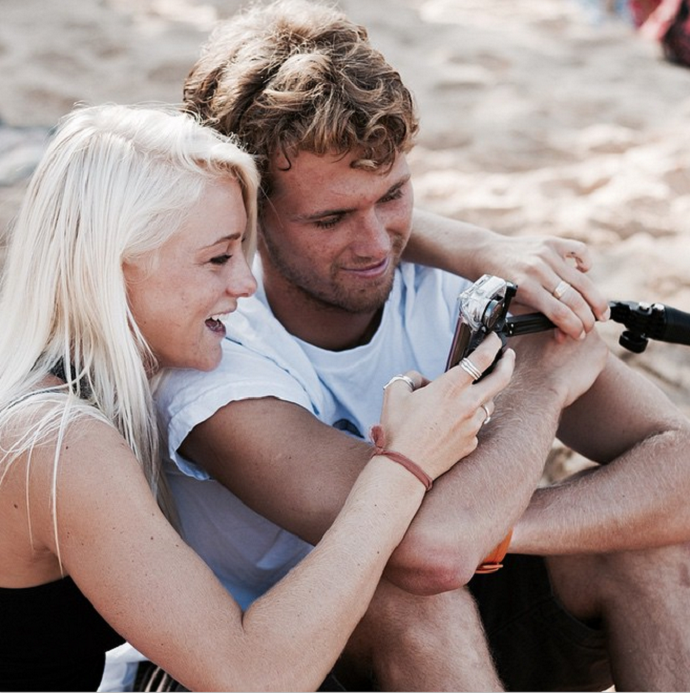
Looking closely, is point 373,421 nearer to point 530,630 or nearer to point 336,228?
point 336,228

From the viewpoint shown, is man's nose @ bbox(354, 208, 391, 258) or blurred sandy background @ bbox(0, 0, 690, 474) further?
blurred sandy background @ bbox(0, 0, 690, 474)

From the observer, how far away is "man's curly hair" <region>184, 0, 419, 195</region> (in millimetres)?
2281

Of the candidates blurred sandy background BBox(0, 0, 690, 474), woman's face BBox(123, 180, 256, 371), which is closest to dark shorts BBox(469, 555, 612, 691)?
woman's face BBox(123, 180, 256, 371)

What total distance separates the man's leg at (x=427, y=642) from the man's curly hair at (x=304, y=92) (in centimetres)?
92

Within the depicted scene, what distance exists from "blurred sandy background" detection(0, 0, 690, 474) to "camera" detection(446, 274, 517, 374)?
1.40 m

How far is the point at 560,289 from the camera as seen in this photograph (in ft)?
7.67

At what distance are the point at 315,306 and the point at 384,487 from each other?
0.73 metres

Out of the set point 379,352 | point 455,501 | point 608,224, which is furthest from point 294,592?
point 608,224

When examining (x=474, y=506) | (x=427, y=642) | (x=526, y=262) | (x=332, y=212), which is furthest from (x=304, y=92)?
(x=427, y=642)

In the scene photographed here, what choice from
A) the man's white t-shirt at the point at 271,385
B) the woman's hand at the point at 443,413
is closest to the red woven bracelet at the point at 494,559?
the woman's hand at the point at 443,413

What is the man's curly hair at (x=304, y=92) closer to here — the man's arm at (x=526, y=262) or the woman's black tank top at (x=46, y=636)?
the man's arm at (x=526, y=262)

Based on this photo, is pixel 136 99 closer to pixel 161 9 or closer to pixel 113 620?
pixel 161 9

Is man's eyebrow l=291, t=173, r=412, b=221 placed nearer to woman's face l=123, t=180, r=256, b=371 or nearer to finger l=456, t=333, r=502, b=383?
woman's face l=123, t=180, r=256, b=371

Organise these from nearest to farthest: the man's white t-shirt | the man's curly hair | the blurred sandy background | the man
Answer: the man, the man's white t-shirt, the man's curly hair, the blurred sandy background
